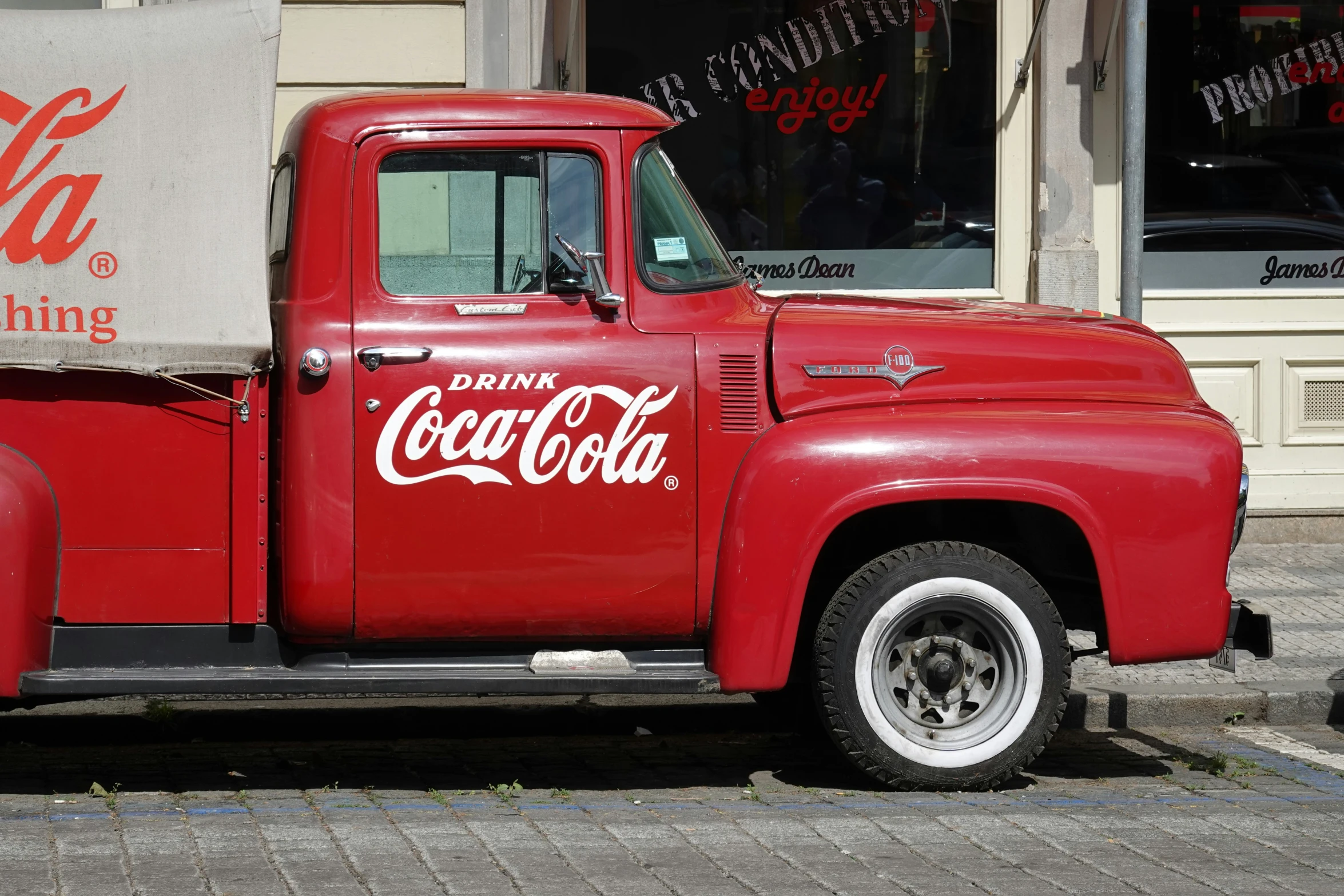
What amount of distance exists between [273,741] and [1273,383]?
22.6 ft

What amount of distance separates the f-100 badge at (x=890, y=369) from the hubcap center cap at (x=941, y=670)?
868 millimetres

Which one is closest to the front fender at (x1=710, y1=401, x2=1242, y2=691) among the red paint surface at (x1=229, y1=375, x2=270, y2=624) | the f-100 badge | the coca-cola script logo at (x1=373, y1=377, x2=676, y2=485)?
the f-100 badge

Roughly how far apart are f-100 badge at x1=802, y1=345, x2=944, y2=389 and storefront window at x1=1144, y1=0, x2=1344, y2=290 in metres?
5.79

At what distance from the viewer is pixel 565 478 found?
499 cm

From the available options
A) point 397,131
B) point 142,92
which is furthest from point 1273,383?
point 142,92

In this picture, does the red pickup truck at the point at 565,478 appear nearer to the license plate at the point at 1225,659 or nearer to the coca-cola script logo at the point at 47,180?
the license plate at the point at 1225,659

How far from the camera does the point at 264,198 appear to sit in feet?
16.3

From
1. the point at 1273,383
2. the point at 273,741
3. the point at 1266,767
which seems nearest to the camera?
the point at 1266,767

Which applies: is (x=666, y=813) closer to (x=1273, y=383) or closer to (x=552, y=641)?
(x=552, y=641)

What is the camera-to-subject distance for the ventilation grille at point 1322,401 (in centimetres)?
1031

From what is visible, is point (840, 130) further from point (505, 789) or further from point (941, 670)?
point (505, 789)

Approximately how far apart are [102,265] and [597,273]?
1.49 m

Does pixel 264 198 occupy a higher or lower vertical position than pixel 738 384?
higher

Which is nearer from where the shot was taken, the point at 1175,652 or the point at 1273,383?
the point at 1175,652
